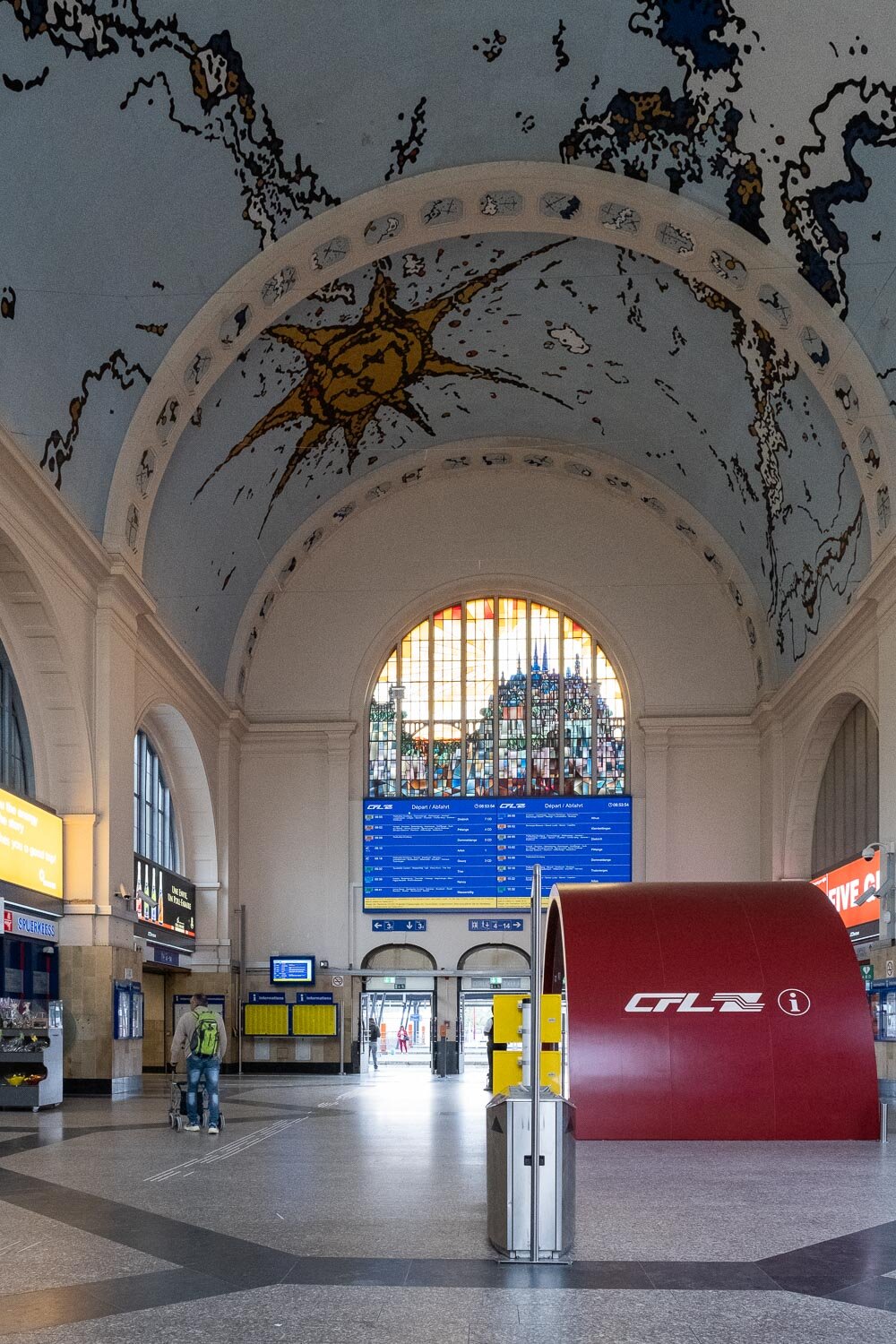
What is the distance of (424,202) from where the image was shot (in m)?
23.2

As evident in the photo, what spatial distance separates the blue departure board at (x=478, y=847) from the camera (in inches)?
1382

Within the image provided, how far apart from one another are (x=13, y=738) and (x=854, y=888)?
47.2ft

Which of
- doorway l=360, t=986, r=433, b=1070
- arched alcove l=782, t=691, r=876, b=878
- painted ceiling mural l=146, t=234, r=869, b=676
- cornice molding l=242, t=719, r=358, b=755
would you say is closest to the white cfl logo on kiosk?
painted ceiling mural l=146, t=234, r=869, b=676

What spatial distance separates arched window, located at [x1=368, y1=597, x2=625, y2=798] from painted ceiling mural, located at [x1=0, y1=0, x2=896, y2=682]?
6.88 meters

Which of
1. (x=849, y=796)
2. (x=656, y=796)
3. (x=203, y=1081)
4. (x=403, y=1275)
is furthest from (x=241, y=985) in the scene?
(x=403, y=1275)

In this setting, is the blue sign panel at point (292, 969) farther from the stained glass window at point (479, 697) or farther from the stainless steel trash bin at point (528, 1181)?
the stainless steel trash bin at point (528, 1181)

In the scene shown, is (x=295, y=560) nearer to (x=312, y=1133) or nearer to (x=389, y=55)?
(x=389, y=55)

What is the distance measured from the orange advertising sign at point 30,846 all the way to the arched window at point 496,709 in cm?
1507

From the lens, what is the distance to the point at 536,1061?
7355mm

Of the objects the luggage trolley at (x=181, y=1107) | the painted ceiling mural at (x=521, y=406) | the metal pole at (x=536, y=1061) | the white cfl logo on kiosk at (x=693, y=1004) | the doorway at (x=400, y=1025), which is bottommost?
the doorway at (x=400, y=1025)

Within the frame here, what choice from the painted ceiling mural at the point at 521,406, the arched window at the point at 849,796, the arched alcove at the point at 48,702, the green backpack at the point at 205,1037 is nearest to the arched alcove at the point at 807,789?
the arched window at the point at 849,796

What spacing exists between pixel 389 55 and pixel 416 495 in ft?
58.2

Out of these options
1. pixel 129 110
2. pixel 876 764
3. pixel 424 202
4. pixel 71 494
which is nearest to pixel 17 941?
pixel 71 494

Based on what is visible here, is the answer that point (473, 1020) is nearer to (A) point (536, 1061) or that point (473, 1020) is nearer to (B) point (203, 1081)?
(B) point (203, 1081)
